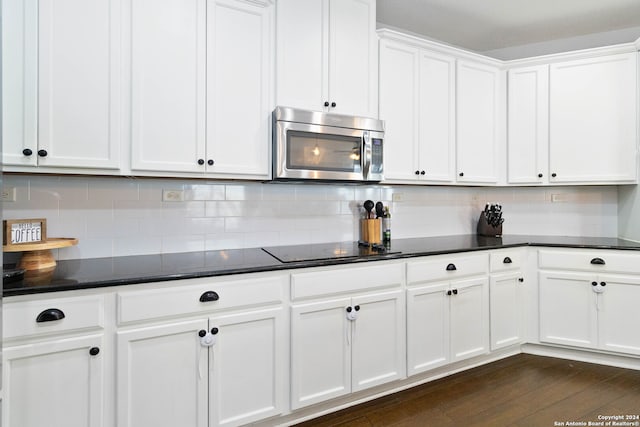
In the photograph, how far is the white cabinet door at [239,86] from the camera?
6.36 ft

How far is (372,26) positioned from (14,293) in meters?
2.44

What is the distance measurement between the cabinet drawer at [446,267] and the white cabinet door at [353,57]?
1.08m

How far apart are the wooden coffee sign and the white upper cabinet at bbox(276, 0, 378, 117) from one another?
1.40m

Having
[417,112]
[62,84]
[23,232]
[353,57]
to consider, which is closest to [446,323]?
[417,112]

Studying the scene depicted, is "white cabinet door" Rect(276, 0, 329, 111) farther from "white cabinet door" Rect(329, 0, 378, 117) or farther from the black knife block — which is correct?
the black knife block

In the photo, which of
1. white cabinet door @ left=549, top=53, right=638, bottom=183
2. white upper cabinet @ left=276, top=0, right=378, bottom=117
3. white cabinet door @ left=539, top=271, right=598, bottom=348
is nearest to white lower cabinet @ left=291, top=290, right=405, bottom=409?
white upper cabinet @ left=276, top=0, right=378, bottom=117

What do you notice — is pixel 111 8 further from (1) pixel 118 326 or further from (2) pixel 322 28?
(1) pixel 118 326

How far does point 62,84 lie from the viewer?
5.32 feet

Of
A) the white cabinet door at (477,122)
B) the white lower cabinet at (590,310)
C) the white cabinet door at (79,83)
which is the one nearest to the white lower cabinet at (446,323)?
the white lower cabinet at (590,310)

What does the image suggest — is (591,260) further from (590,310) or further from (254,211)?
(254,211)

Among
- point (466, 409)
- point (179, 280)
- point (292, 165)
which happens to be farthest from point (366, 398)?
point (292, 165)

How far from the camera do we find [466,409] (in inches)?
80.1

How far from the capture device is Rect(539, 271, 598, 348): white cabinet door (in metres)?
2.57

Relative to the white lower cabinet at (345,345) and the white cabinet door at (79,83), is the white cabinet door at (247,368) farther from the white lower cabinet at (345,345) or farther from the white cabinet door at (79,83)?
the white cabinet door at (79,83)
